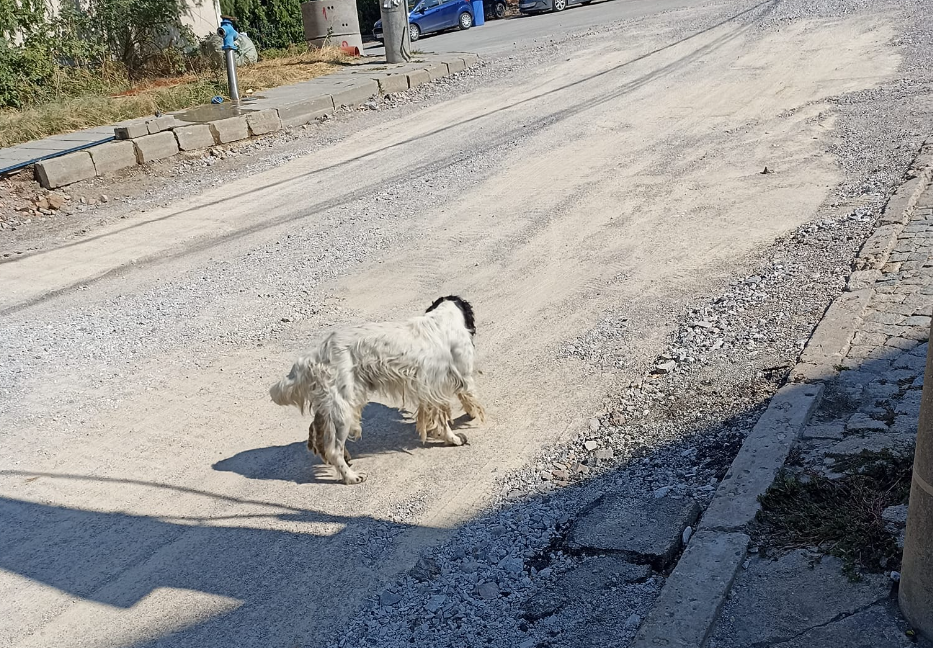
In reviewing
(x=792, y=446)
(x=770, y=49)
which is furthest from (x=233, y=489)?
(x=770, y=49)

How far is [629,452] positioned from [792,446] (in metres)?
1.03

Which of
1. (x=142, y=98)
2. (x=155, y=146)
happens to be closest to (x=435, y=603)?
(x=155, y=146)

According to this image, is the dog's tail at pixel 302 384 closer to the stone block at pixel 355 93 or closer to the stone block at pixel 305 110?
the stone block at pixel 305 110

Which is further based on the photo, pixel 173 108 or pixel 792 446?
pixel 173 108

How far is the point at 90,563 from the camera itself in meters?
4.94

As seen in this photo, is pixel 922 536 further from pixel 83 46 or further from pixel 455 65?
pixel 83 46

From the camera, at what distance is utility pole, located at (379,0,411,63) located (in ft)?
65.1

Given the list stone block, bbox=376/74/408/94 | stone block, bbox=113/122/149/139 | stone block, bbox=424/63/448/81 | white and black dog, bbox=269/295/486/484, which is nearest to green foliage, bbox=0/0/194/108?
stone block, bbox=113/122/149/139

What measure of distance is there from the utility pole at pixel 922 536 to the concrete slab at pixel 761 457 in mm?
919

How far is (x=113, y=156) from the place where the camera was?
44.7ft

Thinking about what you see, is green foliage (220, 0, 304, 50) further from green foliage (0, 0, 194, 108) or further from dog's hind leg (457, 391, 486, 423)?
dog's hind leg (457, 391, 486, 423)

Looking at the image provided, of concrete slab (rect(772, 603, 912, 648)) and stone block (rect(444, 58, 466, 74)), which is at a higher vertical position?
stone block (rect(444, 58, 466, 74))

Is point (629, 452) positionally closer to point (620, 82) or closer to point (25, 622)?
point (25, 622)

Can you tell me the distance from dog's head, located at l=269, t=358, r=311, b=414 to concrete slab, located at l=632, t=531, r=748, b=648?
2.59m
